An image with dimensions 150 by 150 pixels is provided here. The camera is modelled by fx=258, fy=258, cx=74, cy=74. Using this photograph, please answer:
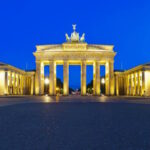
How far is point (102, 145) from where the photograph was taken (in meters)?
7.98

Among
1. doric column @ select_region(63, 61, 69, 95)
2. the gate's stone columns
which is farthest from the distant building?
the gate's stone columns

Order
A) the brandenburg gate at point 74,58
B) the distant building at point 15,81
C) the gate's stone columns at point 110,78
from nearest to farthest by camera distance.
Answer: the distant building at point 15,81, the brandenburg gate at point 74,58, the gate's stone columns at point 110,78

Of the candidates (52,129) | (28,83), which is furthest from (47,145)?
(28,83)

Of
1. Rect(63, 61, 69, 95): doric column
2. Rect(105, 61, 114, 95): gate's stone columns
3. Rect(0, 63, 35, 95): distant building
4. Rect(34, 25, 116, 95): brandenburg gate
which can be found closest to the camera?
Rect(0, 63, 35, 95): distant building

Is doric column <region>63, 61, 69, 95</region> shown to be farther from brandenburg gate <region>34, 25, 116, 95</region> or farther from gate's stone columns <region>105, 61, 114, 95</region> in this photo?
gate's stone columns <region>105, 61, 114, 95</region>

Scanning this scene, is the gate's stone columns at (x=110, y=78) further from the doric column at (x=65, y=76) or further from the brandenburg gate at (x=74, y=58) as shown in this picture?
the doric column at (x=65, y=76)

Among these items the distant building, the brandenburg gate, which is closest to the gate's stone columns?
the brandenburg gate

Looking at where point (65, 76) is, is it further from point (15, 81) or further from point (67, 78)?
point (15, 81)

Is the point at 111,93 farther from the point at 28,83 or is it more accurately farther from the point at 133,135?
the point at 133,135

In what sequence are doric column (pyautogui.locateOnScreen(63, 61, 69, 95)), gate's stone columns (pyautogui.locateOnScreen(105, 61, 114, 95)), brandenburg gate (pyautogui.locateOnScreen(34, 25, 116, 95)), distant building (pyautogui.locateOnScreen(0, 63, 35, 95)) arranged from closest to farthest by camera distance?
distant building (pyautogui.locateOnScreen(0, 63, 35, 95))
brandenburg gate (pyautogui.locateOnScreen(34, 25, 116, 95))
doric column (pyautogui.locateOnScreen(63, 61, 69, 95))
gate's stone columns (pyautogui.locateOnScreen(105, 61, 114, 95))

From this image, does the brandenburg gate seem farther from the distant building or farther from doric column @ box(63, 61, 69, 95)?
the distant building

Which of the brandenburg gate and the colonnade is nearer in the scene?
the brandenburg gate

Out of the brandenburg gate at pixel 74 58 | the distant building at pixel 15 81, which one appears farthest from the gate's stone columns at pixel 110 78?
the distant building at pixel 15 81

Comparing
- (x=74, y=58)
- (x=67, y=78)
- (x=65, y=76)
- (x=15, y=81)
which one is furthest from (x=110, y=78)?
(x=15, y=81)
